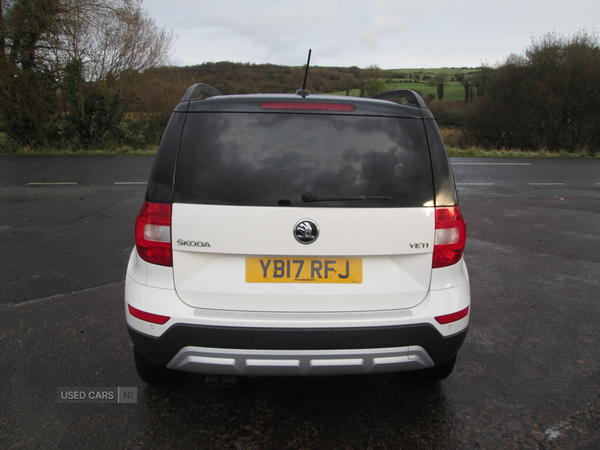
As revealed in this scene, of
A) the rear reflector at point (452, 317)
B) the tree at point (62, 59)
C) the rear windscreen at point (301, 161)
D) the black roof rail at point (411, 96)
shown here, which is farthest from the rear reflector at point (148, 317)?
the tree at point (62, 59)

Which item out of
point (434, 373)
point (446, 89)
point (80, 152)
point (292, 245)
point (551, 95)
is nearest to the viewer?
point (292, 245)

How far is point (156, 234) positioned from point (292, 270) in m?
0.71

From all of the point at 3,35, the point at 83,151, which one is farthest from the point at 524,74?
the point at 3,35

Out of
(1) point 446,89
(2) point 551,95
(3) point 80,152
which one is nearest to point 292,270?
(3) point 80,152

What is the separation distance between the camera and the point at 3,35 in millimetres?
17547

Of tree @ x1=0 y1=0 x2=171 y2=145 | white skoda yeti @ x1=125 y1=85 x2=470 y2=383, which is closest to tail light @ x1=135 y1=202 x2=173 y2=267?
white skoda yeti @ x1=125 y1=85 x2=470 y2=383

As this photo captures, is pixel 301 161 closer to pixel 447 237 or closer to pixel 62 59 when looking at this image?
pixel 447 237

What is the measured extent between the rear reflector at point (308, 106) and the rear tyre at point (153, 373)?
61.9 inches

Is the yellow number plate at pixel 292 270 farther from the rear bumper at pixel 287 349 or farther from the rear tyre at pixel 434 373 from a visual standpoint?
the rear tyre at pixel 434 373

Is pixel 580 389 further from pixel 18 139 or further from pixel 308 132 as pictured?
pixel 18 139

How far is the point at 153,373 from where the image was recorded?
8.45ft

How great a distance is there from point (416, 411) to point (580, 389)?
1.12 metres

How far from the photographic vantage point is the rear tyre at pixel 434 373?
262 cm

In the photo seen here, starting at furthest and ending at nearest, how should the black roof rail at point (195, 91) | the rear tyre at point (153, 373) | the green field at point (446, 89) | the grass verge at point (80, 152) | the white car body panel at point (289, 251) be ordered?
the green field at point (446, 89) < the grass verge at point (80, 152) < the rear tyre at point (153, 373) < the black roof rail at point (195, 91) < the white car body panel at point (289, 251)
